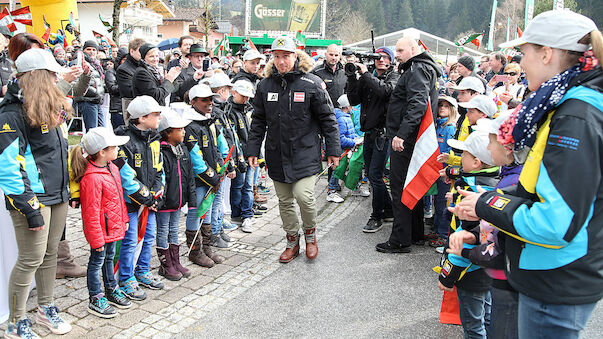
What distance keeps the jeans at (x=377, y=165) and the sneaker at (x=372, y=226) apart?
62 mm

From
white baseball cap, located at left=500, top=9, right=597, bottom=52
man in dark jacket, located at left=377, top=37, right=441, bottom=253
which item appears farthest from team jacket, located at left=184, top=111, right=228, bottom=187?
white baseball cap, located at left=500, top=9, right=597, bottom=52

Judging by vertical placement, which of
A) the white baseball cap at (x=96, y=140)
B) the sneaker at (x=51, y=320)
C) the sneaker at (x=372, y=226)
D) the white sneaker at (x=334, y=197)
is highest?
the white baseball cap at (x=96, y=140)

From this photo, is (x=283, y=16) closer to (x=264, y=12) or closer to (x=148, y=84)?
(x=264, y=12)

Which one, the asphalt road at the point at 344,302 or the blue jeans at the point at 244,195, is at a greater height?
the blue jeans at the point at 244,195

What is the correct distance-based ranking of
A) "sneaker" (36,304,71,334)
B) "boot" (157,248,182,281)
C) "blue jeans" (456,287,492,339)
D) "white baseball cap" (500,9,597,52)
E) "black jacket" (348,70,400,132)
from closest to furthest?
"white baseball cap" (500,9,597,52) < "blue jeans" (456,287,492,339) < "sneaker" (36,304,71,334) < "boot" (157,248,182,281) < "black jacket" (348,70,400,132)

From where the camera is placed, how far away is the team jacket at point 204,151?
5.04 metres

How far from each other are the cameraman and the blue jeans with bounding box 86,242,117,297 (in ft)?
11.2

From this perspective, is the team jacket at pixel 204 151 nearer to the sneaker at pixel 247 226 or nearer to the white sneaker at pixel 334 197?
the sneaker at pixel 247 226

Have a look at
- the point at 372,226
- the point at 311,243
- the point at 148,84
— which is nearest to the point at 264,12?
the point at 148,84

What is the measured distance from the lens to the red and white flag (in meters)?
5.38

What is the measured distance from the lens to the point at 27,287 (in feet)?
11.6

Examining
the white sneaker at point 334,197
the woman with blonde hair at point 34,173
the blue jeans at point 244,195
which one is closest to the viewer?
the woman with blonde hair at point 34,173

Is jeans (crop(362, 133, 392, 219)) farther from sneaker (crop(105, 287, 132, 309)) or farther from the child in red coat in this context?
sneaker (crop(105, 287, 132, 309))

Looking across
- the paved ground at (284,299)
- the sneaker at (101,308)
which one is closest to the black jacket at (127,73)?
the paved ground at (284,299)
